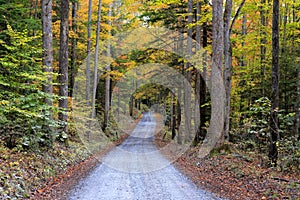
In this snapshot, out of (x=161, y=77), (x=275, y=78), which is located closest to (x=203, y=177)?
(x=275, y=78)

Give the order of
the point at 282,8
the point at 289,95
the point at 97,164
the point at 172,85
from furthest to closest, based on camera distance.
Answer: the point at 172,85, the point at 282,8, the point at 289,95, the point at 97,164

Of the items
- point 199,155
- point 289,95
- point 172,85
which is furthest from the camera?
point 172,85

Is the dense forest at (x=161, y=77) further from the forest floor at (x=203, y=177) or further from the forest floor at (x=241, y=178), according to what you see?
the forest floor at (x=241, y=178)

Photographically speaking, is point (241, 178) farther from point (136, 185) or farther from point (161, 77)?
point (161, 77)

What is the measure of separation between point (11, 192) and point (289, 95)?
16164 millimetres

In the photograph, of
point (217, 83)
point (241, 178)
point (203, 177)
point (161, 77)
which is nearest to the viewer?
point (241, 178)

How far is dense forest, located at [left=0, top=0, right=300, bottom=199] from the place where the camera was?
31.3 ft

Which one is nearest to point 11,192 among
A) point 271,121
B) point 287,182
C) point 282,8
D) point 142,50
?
point 287,182

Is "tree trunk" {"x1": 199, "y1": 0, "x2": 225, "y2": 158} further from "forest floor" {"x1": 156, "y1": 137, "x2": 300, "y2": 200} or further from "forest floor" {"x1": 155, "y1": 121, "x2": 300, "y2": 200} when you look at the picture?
"forest floor" {"x1": 156, "y1": 137, "x2": 300, "y2": 200}

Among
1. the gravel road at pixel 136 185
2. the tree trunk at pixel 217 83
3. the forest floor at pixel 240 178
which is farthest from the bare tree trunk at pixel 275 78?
the gravel road at pixel 136 185

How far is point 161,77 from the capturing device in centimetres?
2559

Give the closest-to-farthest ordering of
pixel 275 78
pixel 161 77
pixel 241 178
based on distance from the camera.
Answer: pixel 241 178 < pixel 275 78 < pixel 161 77

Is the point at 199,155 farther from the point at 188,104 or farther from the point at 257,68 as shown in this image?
the point at 257,68

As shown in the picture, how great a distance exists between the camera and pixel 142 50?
21094 mm
